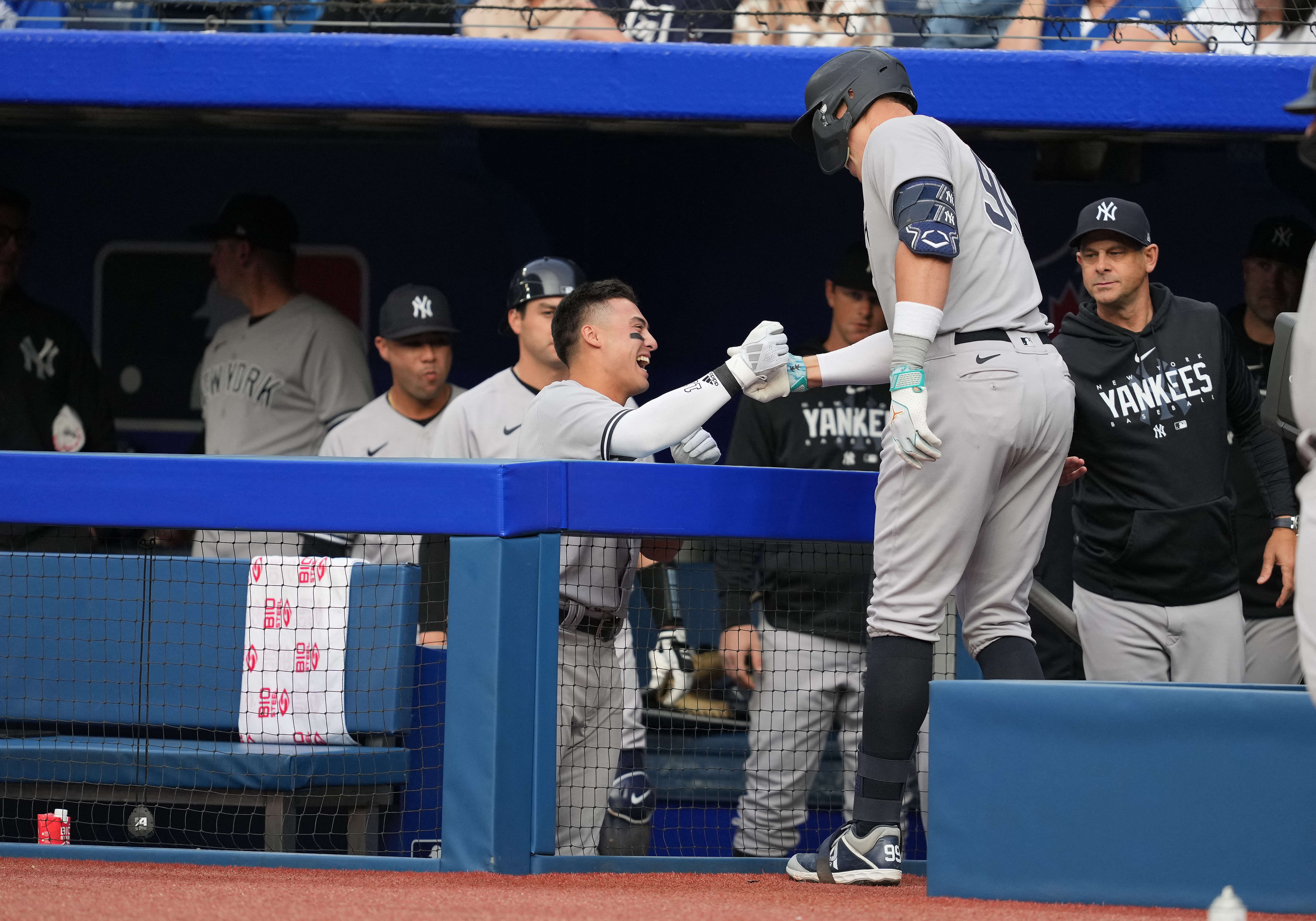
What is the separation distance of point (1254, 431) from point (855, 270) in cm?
134

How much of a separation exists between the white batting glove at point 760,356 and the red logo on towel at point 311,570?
101 centimetres

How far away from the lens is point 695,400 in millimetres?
3121

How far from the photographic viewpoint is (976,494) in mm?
2783

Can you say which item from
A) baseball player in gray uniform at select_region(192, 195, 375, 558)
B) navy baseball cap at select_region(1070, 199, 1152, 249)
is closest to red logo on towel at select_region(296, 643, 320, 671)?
baseball player in gray uniform at select_region(192, 195, 375, 558)

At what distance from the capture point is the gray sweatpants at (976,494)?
9.11ft

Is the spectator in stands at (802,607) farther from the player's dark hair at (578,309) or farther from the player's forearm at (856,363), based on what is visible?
the player's dark hair at (578,309)

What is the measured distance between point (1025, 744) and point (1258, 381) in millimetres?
2506

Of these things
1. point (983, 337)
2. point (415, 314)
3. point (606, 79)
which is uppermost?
point (606, 79)

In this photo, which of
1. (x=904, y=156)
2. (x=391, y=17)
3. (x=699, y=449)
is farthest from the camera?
(x=391, y=17)

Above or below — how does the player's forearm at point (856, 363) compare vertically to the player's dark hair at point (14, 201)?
below

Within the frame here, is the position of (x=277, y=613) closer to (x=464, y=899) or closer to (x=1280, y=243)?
(x=464, y=899)

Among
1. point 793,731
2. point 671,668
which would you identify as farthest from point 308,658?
point 793,731

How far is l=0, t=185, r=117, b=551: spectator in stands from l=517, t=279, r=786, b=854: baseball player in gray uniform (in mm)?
2386

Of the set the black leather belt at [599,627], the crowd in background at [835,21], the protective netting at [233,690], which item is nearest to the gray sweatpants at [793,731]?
the black leather belt at [599,627]
